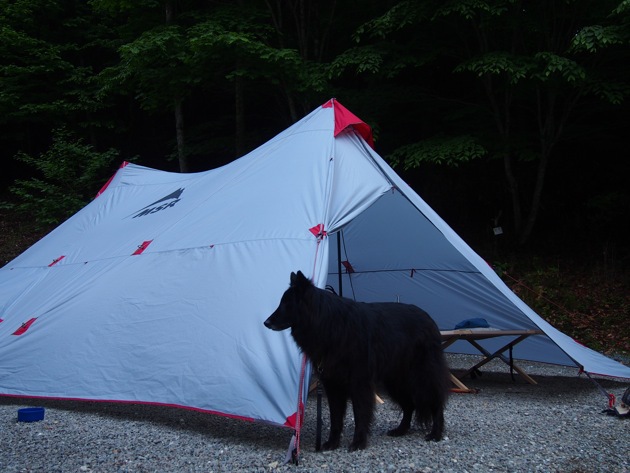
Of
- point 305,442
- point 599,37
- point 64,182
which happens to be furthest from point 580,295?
point 64,182

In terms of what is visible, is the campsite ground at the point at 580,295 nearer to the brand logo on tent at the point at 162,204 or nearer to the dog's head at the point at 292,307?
the brand logo on tent at the point at 162,204

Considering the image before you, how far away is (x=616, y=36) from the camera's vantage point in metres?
7.56

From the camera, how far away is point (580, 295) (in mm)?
8719

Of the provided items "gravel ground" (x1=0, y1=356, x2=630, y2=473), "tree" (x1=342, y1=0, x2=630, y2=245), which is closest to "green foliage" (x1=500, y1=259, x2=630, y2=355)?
"tree" (x1=342, y1=0, x2=630, y2=245)

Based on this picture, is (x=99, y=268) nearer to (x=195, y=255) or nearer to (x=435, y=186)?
(x=195, y=255)

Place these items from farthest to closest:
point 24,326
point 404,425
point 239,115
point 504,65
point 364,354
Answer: point 239,115 < point 504,65 < point 24,326 < point 404,425 < point 364,354

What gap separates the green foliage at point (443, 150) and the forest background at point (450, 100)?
27 mm

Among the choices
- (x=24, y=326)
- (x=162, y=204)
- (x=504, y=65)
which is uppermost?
(x=504, y=65)

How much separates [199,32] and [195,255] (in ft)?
19.1

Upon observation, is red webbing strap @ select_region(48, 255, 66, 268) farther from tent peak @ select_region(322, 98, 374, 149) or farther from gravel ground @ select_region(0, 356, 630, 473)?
tent peak @ select_region(322, 98, 374, 149)

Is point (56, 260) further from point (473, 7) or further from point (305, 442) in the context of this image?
point (473, 7)

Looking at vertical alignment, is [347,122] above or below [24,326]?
above

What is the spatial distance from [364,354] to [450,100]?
731 cm

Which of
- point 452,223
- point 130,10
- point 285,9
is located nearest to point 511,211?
point 452,223
